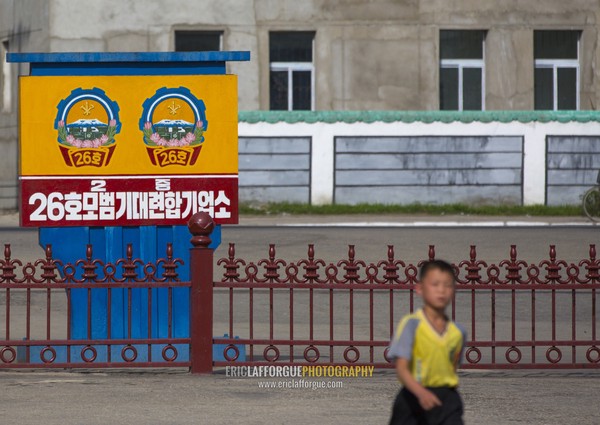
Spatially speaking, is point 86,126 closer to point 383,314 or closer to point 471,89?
point 383,314

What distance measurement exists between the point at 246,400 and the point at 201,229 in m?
1.70

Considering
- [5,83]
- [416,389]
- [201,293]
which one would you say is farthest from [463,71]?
[416,389]

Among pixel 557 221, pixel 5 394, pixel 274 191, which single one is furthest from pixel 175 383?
pixel 274 191

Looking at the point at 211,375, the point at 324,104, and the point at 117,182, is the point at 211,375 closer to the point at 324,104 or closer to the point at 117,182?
the point at 117,182

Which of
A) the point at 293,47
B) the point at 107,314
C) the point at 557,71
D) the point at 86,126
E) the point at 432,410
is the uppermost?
the point at 293,47

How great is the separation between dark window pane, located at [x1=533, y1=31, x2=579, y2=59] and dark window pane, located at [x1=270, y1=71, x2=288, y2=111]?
7055 mm

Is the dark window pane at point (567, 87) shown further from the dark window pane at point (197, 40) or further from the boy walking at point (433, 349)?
the boy walking at point (433, 349)

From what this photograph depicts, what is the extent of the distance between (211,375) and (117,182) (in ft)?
6.32

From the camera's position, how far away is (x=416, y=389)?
6113mm

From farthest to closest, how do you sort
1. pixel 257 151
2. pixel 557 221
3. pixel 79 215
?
pixel 257 151, pixel 557 221, pixel 79 215

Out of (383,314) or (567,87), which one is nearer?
(383,314)

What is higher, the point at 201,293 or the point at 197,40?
the point at 197,40

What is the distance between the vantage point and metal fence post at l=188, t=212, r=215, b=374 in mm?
10352

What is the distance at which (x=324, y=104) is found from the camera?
1330 inches
